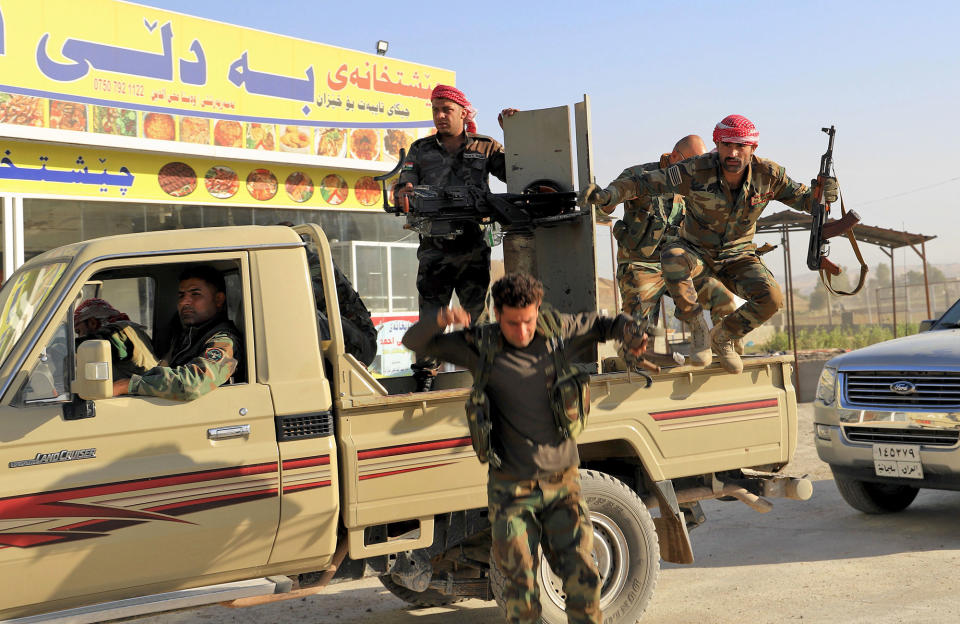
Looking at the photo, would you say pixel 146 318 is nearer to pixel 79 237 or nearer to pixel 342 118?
pixel 79 237

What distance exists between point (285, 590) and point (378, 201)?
1297 cm

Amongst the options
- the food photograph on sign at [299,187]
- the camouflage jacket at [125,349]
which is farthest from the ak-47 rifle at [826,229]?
the food photograph on sign at [299,187]

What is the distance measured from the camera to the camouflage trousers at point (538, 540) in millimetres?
3965

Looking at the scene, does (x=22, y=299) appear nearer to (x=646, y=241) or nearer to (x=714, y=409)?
(x=714, y=409)

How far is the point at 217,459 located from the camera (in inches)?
157

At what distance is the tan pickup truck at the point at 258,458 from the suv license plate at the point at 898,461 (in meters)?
2.08

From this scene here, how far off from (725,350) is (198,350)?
2.65 m

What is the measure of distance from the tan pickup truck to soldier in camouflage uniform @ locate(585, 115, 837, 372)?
1.98 feet

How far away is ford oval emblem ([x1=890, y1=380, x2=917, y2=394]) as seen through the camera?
264 inches

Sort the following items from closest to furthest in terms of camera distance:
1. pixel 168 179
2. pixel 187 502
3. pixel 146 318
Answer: pixel 187 502
pixel 146 318
pixel 168 179

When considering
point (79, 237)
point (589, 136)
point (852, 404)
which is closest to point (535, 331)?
point (589, 136)

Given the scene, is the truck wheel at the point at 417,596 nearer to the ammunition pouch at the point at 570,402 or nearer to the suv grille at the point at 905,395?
the ammunition pouch at the point at 570,402

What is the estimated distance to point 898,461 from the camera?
659cm

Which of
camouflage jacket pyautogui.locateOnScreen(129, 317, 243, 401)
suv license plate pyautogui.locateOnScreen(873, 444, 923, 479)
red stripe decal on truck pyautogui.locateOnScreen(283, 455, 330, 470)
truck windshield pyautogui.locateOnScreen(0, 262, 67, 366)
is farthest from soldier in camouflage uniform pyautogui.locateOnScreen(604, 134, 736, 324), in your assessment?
truck windshield pyautogui.locateOnScreen(0, 262, 67, 366)
